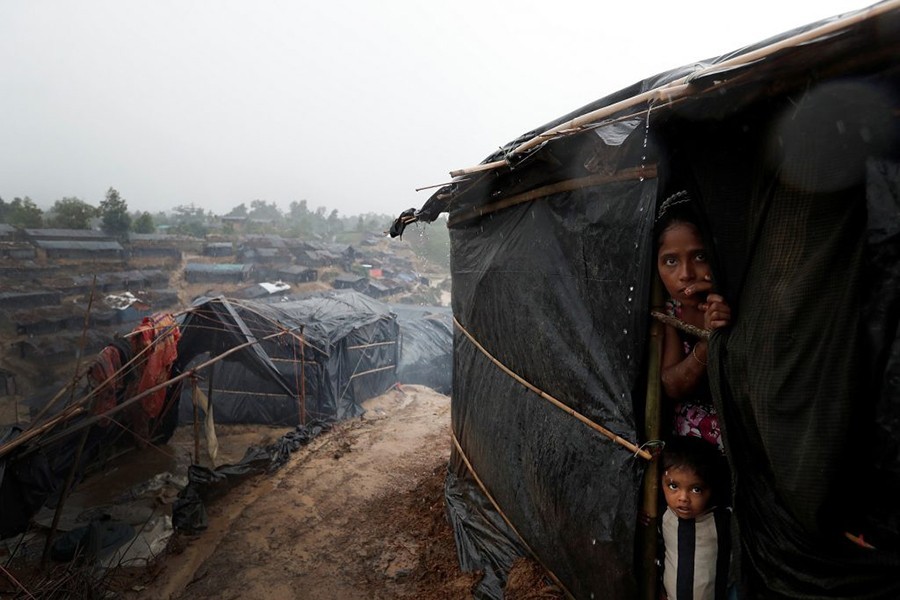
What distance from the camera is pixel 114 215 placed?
27.7 meters

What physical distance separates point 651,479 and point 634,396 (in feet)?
1.35

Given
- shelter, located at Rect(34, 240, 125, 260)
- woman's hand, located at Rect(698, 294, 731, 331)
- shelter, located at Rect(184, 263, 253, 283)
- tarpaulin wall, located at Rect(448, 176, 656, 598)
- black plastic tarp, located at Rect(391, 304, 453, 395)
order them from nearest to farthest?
woman's hand, located at Rect(698, 294, 731, 331)
tarpaulin wall, located at Rect(448, 176, 656, 598)
black plastic tarp, located at Rect(391, 304, 453, 395)
shelter, located at Rect(34, 240, 125, 260)
shelter, located at Rect(184, 263, 253, 283)

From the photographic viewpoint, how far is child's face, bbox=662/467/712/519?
171 cm

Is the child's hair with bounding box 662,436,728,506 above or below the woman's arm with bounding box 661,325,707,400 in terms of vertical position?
below

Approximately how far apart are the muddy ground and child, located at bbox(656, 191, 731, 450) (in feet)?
5.07

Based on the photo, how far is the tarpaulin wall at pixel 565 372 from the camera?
199 centimetres

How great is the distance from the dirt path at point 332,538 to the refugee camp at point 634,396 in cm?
3

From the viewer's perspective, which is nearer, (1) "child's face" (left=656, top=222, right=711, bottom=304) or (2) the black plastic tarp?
(1) "child's face" (left=656, top=222, right=711, bottom=304)

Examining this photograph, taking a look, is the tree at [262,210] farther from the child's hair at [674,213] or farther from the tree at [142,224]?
the child's hair at [674,213]

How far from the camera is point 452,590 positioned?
340 cm

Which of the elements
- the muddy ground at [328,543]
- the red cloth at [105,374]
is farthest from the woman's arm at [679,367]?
the red cloth at [105,374]

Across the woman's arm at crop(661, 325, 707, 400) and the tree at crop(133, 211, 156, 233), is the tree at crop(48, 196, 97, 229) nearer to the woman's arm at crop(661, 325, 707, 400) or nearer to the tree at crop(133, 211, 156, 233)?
the tree at crop(133, 211, 156, 233)

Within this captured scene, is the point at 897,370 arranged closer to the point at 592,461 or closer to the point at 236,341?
the point at 592,461

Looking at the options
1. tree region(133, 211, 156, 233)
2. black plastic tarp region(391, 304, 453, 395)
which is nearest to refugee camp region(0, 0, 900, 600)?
black plastic tarp region(391, 304, 453, 395)
